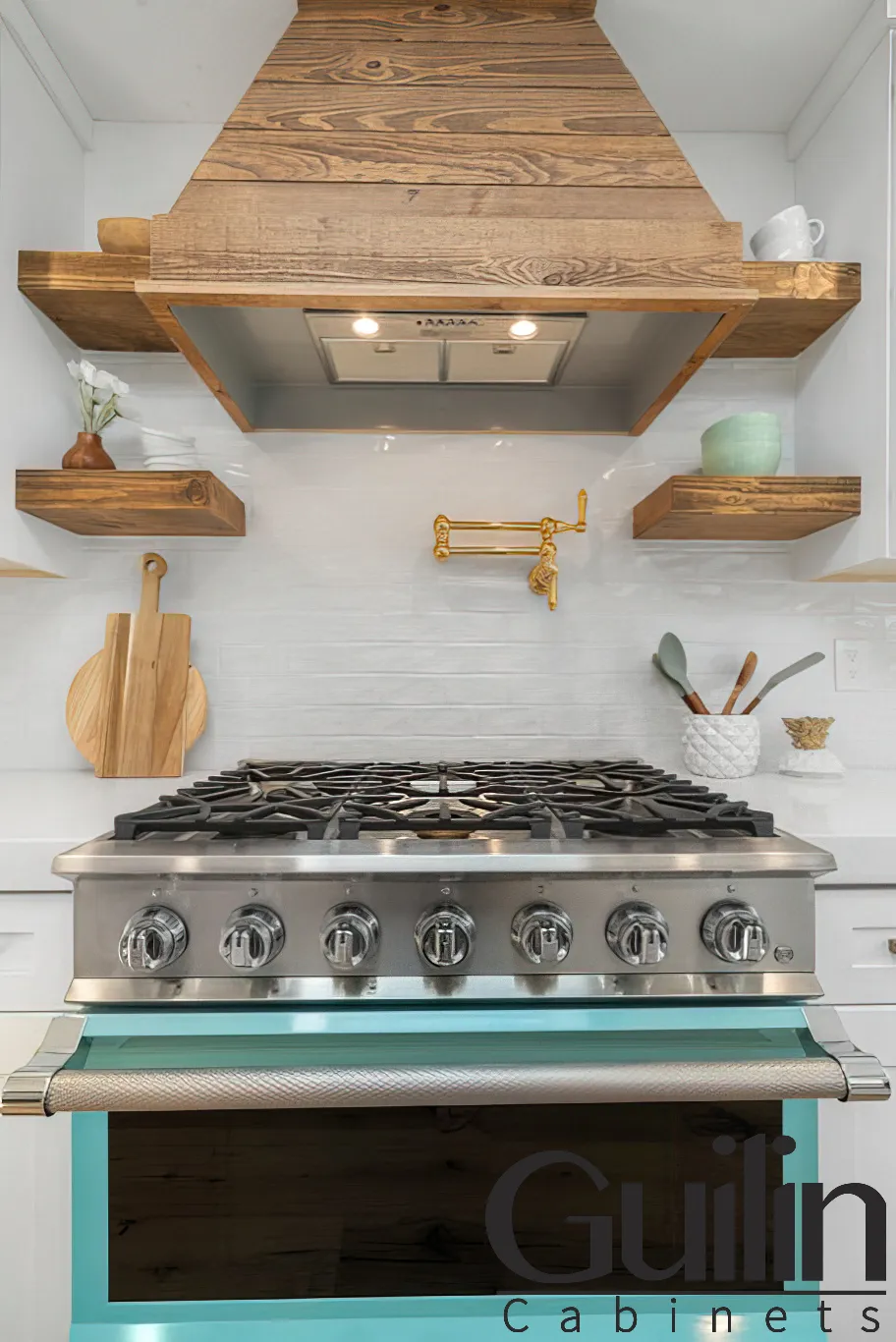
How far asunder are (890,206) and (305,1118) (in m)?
1.85

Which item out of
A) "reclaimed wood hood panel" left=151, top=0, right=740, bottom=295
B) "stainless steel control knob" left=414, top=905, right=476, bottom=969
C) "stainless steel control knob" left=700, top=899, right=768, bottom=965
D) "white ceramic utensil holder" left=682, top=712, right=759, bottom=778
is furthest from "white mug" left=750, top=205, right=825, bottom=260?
"stainless steel control knob" left=414, top=905, right=476, bottom=969

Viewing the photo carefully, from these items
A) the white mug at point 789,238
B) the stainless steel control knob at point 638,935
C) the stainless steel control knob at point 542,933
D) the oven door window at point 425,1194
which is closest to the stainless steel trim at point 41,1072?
the oven door window at point 425,1194

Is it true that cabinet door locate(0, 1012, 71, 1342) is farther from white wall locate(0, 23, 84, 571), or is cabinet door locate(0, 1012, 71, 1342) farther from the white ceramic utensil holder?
the white ceramic utensil holder

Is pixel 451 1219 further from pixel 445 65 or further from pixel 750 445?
pixel 445 65

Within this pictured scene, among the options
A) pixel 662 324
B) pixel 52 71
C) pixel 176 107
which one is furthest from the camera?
pixel 176 107

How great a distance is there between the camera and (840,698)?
1.94 meters

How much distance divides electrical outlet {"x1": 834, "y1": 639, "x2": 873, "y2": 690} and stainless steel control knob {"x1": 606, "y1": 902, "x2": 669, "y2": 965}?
1.18 metres

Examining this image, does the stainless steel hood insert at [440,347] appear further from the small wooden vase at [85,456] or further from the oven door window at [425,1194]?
the oven door window at [425,1194]

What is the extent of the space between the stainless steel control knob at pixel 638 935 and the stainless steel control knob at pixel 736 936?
6 centimetres

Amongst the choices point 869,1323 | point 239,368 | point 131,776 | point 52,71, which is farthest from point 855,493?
point 52,71

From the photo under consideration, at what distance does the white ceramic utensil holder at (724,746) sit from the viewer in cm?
174

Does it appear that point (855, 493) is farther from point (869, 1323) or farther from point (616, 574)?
point (869, 1323)

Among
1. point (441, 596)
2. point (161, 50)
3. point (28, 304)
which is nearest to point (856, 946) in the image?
point (441, 596)

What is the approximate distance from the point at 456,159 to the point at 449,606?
0.90 m
